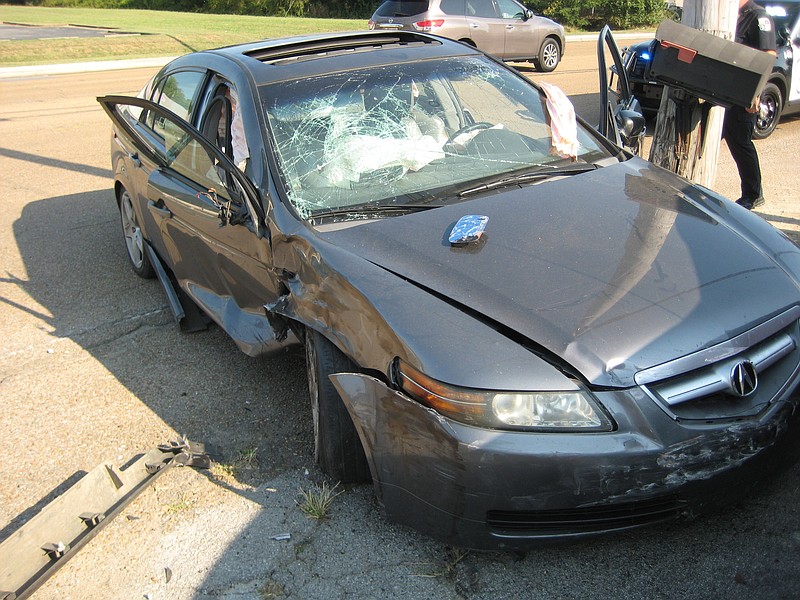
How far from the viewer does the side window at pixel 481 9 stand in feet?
51.1

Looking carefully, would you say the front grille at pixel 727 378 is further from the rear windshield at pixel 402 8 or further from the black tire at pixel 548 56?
the black tire at pixel 548 56

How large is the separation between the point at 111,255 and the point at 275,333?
137 inches

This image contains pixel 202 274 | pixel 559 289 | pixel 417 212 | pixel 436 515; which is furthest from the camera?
pixel 202 274

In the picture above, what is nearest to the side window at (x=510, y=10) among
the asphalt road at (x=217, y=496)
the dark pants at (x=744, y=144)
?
the dark pants at (x=744, y=144)

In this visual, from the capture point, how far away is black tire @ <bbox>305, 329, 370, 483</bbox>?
3039mm

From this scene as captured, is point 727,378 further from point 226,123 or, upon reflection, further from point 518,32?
point 518,32

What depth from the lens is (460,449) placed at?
246 cm

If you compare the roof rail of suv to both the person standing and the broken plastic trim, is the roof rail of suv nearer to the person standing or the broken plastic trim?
the broken plastic trim

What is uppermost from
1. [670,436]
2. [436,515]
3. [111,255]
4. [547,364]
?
[547,364]

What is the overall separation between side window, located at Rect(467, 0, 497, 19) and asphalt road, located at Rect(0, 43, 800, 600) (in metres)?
10.4

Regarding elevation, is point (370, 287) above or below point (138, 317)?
above

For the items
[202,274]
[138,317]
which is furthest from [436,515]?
[138,317]

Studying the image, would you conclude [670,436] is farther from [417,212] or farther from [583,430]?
[417,212]

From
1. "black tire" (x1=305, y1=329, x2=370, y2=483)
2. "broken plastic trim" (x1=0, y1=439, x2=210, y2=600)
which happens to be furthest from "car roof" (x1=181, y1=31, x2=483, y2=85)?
"broken plastic trim" (x1=0, y1=439, x2=210, y2=600)
